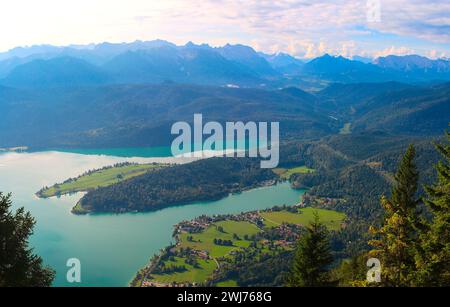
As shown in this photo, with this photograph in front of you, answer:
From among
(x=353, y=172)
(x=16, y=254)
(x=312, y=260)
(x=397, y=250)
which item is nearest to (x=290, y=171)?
(x=353, y=172)

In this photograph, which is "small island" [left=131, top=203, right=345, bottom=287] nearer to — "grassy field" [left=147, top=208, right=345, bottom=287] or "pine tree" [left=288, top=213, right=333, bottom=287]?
"grassy field" [left=147, top=208, right=345, bottom=287]

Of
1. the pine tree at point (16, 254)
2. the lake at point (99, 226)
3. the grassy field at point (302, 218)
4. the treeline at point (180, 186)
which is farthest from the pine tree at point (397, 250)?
the treeline at point (180, 186)

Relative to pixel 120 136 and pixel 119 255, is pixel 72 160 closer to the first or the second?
pixel 120 136

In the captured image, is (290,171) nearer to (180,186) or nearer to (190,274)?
(180,186)

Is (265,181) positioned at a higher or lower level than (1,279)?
lower

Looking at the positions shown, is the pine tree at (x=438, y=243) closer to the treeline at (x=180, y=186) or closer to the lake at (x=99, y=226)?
the lake at (x=99, y=226)

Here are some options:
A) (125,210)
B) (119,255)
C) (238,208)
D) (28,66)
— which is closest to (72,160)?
(125,210)
